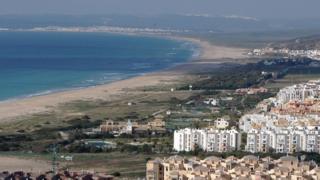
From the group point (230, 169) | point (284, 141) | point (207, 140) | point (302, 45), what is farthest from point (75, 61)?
point (230, 169)

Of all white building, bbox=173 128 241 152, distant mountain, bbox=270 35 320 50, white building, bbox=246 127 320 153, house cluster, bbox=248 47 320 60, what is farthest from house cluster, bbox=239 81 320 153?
distant mountain, bbox=270 35 320 50

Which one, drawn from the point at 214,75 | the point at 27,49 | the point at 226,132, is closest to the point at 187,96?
the point at 214,75

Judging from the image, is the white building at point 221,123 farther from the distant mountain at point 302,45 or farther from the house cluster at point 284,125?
the distant mountain at point 302,45

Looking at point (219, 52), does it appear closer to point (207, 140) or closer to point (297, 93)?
point (297, 93)

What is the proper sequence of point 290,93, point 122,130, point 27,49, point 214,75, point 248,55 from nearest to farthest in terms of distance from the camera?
1. point 122,130
2. point 290,93
3. point 214,75
4. point 248,55
5. point 27,49

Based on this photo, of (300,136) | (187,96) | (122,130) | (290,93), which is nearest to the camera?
(300,136)

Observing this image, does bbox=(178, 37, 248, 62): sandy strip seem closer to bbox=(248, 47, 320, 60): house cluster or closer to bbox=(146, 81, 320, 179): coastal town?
bbox=(248, 47, 320, 60): house cluster

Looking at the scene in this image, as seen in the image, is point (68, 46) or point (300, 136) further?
point (68, 46)

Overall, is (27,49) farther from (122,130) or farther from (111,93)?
(122,130)
